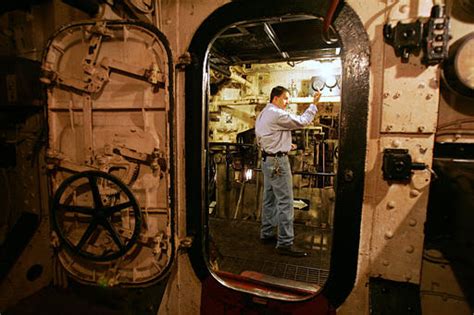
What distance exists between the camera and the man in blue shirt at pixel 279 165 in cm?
307

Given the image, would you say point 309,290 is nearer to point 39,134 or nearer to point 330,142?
point 39,134

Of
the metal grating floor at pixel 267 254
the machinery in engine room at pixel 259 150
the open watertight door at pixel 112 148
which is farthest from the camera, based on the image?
the machinery in engine room at pixel 259 150

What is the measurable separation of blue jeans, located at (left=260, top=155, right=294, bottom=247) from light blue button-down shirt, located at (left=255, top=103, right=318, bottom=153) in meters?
0.15

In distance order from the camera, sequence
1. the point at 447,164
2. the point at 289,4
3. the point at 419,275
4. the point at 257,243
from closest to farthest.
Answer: the point at 447,164, the point at 419,275, the point at 289,4, the point at 257,243

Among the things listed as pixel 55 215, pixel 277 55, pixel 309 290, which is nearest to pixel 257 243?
pixel 309 290

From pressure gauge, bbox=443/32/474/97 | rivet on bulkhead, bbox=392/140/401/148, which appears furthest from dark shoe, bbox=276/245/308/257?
pressure gauge, bbox=443/32/474/97

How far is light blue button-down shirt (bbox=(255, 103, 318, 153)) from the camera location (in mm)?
3070

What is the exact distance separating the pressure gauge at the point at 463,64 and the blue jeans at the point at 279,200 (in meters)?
2.04

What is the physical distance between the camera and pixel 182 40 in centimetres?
186

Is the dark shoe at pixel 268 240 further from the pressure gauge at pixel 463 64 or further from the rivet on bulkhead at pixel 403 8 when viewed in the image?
the rivet on bulkhead at pixel 403 8

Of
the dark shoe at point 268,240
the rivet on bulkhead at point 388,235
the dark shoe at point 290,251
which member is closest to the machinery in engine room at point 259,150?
the dark shoe at point 268,240

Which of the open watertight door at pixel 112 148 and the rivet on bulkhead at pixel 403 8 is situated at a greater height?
the rivet on bulkhead at pixel 403 8

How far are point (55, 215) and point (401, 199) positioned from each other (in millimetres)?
2565

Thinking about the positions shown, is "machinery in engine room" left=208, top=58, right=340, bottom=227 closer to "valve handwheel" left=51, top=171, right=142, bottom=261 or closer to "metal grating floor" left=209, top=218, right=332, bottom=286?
"metal grating floor" left=209, top=218, right=332, bottom=286
